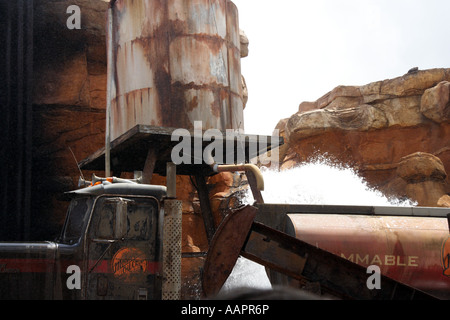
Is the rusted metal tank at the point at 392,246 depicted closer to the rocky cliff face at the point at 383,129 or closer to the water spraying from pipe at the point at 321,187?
the water spraying from pipe at the point at 321,187

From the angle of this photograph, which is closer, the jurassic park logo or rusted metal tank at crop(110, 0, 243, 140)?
the jurassic park logo

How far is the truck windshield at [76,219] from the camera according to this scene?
6938mm

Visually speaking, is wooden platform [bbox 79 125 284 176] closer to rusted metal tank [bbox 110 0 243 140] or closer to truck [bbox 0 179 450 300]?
rusted metal tank [bbox 110 0 243 140]

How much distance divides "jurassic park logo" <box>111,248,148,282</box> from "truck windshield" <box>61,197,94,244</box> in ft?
2.07

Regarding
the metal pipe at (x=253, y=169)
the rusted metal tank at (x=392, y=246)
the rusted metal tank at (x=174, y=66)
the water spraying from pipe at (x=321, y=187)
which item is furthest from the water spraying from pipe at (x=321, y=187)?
the rusted metal tank at (x=392, y=246)

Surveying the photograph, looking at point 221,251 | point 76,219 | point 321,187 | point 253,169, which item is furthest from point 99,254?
point 321,187

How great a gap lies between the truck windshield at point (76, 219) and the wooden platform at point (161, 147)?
9.98 feet

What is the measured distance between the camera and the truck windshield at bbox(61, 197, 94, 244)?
22.8ft

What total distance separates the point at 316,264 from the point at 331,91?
28.4 meters

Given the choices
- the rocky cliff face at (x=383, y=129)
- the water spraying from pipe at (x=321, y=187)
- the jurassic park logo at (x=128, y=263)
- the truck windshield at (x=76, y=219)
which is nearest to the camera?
the jurassic park logo at (x=128, y=263)

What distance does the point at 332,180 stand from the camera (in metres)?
26.5

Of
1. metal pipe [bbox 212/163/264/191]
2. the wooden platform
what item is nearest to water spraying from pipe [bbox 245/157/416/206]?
the wooden platform

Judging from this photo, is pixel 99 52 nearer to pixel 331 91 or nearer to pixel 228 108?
pixel 228 108

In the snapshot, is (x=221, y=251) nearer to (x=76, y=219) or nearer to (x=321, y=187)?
(x=76, y=219)
